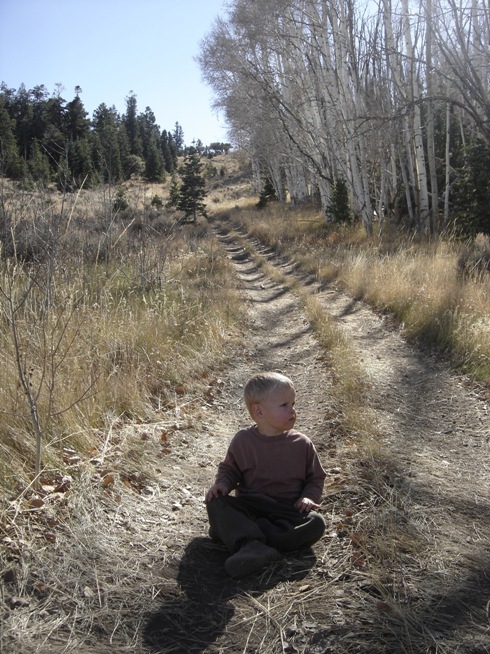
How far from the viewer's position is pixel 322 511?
9.75 feet

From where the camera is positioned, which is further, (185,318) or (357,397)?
(185,318)

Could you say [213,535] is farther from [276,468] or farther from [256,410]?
[256,410]

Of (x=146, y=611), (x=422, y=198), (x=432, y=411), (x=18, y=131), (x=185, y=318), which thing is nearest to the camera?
(x=146, y=611)

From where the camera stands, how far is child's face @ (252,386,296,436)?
2.77m

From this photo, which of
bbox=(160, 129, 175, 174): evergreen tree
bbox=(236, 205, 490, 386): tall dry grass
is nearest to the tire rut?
Answer: bbox=(236, 205, 490, 386): tall dry grass

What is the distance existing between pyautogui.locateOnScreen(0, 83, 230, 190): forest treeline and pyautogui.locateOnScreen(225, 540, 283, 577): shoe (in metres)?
2.78

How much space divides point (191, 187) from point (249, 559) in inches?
942

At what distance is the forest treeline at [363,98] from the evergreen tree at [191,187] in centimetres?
278

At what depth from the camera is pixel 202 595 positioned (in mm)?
2299

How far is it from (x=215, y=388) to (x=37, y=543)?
2.87 metres

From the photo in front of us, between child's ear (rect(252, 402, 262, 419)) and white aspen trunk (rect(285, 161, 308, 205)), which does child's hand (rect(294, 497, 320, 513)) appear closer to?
child's ear (rect(252, 402, 262, 419))

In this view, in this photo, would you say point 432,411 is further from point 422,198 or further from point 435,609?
point 422,198

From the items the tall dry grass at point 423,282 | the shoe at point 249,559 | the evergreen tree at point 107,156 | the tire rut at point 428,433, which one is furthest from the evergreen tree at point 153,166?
the shoe at point 249,559

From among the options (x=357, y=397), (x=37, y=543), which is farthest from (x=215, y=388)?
(x=37, y=543)
